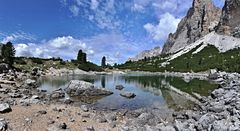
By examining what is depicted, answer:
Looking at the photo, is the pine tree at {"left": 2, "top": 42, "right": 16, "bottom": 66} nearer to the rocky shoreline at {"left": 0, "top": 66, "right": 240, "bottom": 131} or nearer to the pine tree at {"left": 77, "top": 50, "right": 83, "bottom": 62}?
the pine tree at {"left": 77, "top": 50, "right": 83, "bottom": 62}

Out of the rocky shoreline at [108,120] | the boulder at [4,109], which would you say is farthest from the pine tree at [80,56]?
the boulder at [4,109]

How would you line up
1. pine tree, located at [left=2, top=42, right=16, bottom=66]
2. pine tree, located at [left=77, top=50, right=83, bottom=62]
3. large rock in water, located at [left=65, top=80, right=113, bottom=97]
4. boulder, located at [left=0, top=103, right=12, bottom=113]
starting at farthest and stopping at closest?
pine tree, located at [left=77, top=50, right=83, bottom=62]
pine tree, located at [left=2, top=42, right=16, bottom=66]
large rock in water, located at [left=65, top=80, right=113, bottom=97]
boulder, located at [left=0, top=103, right=12, bottom=113]

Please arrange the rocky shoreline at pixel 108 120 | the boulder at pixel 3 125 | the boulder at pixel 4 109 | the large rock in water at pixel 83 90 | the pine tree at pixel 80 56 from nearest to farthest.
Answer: the rocky shoreline at pixel 108 120 → the boulder at pixel 3 125 → the boulder at pixel 4 109 → the large rock in water at pixel 83 90 → the pine tree at pixel 80 56

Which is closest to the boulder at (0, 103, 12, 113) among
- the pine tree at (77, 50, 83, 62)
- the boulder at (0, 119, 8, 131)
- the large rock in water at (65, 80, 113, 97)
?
the boulder at (0, 119, 8, 131)

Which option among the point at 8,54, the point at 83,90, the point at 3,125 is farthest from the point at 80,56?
the point at 3,125

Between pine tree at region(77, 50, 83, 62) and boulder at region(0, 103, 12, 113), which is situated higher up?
pine tree at region(77, 50, 83, 62)

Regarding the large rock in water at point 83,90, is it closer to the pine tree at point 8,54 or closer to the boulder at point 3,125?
the boulder at point 3,125

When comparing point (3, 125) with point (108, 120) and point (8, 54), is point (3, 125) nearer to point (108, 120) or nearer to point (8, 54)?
point (108, 120)

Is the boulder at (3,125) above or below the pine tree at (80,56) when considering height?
below

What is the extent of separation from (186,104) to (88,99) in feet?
55.9

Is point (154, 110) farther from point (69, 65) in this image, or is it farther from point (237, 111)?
point (69, 65)

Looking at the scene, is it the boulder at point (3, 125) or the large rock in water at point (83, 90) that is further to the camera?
the large rock in water at point (83, 90)

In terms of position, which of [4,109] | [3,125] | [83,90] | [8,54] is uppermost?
[8,54]

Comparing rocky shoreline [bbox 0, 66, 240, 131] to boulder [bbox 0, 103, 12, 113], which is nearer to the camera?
rocky shoreline [bbox 0, 66, 240, 131]
